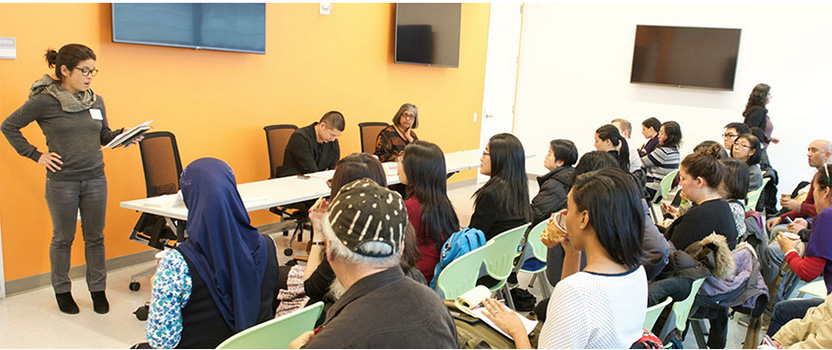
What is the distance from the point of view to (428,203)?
2.74 metres

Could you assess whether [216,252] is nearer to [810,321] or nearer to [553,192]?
[810,321]

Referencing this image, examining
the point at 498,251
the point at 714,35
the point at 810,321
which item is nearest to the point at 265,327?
the point at 498,251

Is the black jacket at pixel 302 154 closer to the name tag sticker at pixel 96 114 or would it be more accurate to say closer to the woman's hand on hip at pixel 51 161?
the name tag sticker at pixel 96 114

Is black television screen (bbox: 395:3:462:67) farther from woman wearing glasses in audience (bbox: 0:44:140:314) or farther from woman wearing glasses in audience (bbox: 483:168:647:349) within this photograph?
woman wearing glasses in audience (bbox: 483:168:647:349)

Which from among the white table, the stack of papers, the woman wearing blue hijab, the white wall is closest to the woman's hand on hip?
the stack of papers

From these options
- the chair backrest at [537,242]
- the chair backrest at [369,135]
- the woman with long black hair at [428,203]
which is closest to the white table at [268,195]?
the chair backrest at [369,135]

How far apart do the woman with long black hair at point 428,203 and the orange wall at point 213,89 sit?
236 centimetres

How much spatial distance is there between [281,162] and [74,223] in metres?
1.92

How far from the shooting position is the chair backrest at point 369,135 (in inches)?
236

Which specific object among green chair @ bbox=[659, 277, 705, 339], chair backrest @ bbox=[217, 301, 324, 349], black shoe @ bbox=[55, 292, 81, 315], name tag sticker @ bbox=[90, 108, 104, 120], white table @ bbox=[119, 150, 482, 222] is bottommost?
black shoe @ bbox=[55, 292, 81, 315]

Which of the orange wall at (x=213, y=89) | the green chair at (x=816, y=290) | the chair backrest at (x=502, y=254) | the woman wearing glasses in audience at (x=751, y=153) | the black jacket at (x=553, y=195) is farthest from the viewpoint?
the woman wearing glasses in audience at (x=751, y=153)

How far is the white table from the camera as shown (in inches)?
133

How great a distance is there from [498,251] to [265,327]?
5.16ft

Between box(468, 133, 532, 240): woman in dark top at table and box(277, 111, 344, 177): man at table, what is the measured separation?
73.4 inches
